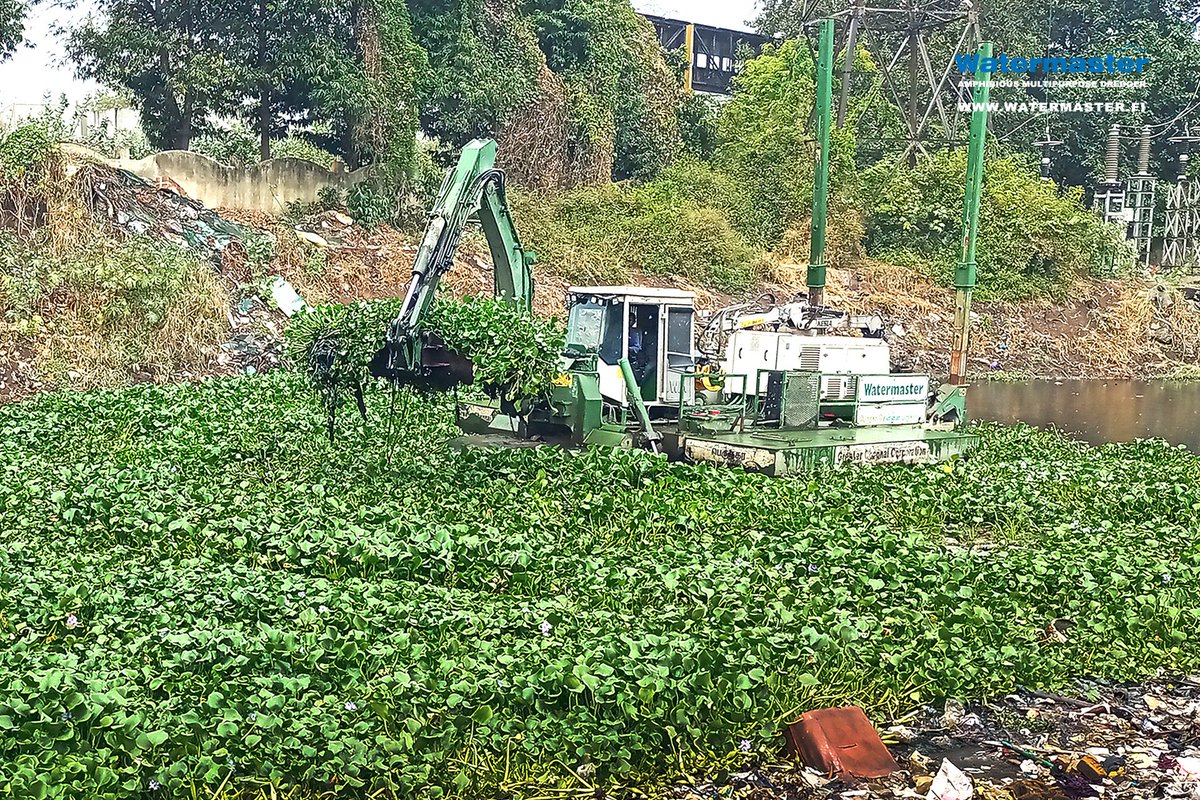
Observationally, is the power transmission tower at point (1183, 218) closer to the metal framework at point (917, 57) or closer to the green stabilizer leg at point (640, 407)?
the metal framework at point (917, 57)

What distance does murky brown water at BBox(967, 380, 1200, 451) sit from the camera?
917 inches

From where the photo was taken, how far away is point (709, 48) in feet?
172

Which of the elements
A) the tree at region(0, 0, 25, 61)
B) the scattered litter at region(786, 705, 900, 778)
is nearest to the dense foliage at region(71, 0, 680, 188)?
the tree at region(0, 0, 25, 61)

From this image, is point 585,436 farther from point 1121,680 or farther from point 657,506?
point 1121,680

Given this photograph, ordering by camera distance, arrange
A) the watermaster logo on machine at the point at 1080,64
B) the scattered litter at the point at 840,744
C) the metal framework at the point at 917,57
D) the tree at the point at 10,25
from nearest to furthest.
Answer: the scattered litter at the point at 840,744 < the tree at the point at 10,25 < the metal framework at the point at 917,57 < the watermaster logo on machine at the point at 1080,64

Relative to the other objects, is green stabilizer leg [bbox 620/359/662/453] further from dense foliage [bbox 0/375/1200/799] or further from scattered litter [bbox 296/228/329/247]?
scattered litter [bbox 296/228/329/247]

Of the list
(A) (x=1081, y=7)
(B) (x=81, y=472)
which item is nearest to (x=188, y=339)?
(B) (x=81, y=472)

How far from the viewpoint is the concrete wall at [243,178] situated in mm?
28703

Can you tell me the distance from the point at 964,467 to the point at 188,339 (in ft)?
46.2

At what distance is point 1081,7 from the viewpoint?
159 ft

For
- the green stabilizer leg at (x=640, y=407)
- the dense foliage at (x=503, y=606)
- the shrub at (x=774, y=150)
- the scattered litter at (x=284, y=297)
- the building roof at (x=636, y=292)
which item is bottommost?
the dense foliage at (x=503, y=606)

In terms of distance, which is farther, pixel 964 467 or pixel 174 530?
pixel 964 467

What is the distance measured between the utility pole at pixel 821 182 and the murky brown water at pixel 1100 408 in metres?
4.92

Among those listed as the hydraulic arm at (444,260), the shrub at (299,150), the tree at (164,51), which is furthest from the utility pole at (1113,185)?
the hydraulic arm at (444,260)
